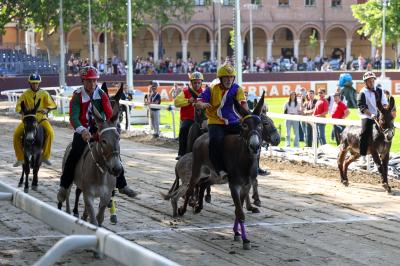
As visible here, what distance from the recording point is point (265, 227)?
35.6 ft

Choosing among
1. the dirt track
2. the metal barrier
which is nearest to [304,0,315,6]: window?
the dirt track

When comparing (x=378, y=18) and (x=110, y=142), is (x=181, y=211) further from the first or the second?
(x=378, y=18)

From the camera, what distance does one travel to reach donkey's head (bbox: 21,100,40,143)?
14297mm

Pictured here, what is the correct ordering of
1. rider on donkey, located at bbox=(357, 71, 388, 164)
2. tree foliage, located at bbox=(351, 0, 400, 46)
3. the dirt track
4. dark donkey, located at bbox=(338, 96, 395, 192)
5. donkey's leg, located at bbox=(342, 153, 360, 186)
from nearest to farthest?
the dirt track
dark donkey, located at bbox=(338, 96, 395, 192)
rider on donkey, located at bbox=(357, 71, 388, 164)
donkey's leg, located at bbox=(342, 153, 360, 186)
tree foliage, located at bbox=(351, 0, 400, 46)

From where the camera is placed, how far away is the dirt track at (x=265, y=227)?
30.1ft

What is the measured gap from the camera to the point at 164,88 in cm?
4447

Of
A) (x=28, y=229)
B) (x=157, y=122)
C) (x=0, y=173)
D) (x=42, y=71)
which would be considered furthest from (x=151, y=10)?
(x=28, y=229)

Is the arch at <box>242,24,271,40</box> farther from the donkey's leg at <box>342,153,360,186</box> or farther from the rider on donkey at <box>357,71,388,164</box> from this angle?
the rider on donkey at <box>357,71,388,164</box>

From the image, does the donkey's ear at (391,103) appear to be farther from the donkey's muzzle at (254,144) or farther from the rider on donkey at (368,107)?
the donkey's muzzle at (254,144)

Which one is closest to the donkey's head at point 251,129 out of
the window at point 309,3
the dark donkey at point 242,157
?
the dark donkey at point 242,157

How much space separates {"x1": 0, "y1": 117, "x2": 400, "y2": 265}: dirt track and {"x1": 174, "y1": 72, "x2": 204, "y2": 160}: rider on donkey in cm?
108

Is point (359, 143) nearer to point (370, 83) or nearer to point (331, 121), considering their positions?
point (370, 83)

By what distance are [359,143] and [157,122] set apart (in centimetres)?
1135

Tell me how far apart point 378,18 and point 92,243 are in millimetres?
53828
